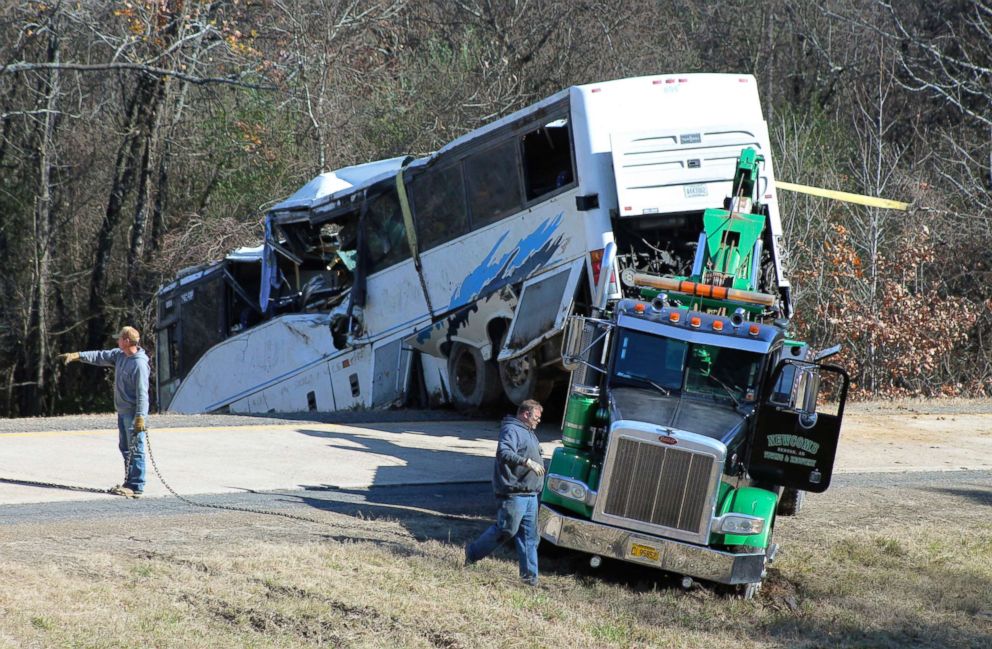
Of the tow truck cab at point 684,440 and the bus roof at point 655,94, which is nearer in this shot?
the tow truck cab at point 684,440

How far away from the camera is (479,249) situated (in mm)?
16922

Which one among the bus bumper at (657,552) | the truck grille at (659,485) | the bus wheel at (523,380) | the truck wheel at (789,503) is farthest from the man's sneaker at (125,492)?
the truck wheel at (789,503)

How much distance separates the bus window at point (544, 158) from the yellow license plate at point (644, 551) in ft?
23.5

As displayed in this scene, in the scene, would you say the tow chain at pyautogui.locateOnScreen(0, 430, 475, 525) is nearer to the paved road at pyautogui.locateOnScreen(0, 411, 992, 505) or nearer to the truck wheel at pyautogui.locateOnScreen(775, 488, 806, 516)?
the paved road at pyautogui.locateOnScreen(0, 411, 992, 505)

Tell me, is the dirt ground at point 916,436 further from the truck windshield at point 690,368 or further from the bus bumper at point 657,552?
the bus bumper at point 657,552

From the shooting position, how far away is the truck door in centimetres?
1011

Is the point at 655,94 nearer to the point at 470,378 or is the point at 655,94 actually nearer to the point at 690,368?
the point at 470,378

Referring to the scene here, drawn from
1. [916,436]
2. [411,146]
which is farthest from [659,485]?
[411,146]

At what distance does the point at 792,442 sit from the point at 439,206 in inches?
329

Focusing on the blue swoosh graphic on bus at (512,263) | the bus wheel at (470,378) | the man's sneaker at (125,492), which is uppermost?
the blue swoosh graphic on bus at (512,263)

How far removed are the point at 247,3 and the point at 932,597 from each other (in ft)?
69.4

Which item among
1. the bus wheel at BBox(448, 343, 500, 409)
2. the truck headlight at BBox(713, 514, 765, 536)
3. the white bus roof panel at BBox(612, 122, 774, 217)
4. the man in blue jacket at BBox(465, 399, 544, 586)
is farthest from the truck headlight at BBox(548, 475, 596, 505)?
the bus wheel at BBox(448, 343, 500, 409)

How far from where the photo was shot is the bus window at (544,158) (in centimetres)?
1616

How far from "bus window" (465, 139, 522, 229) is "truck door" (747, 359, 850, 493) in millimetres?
6677
